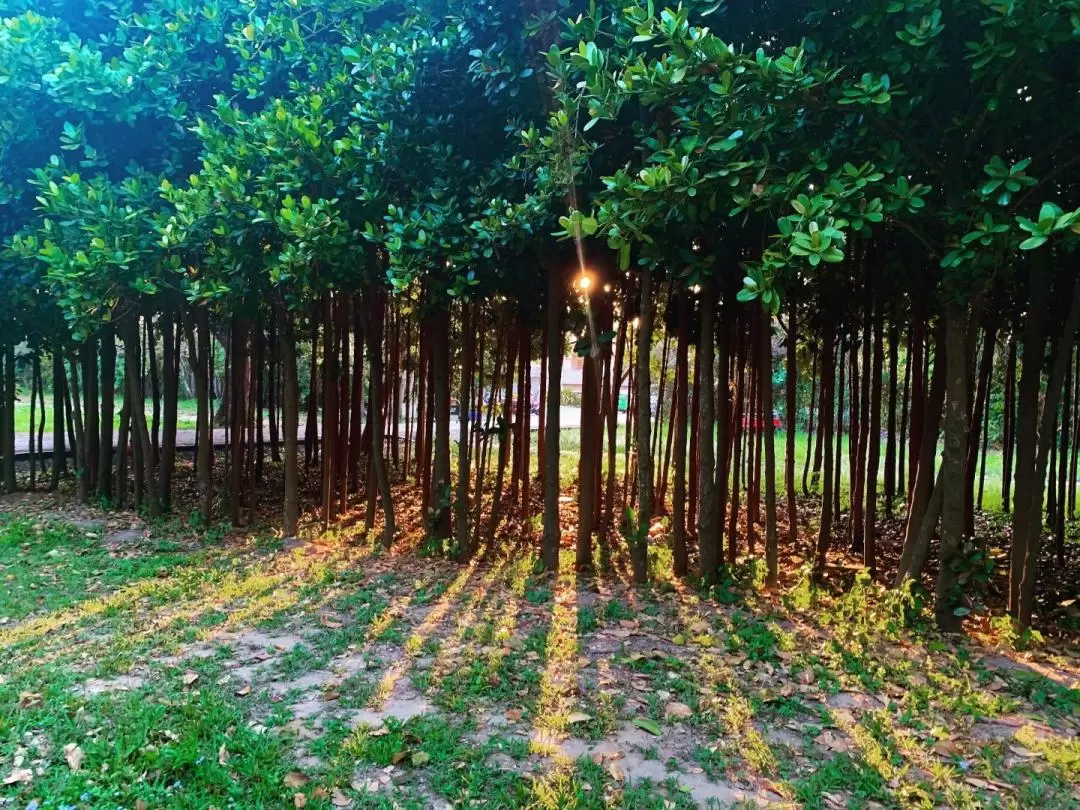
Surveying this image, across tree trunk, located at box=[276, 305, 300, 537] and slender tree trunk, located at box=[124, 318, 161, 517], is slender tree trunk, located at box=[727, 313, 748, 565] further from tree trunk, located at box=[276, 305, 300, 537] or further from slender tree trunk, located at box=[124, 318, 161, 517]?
slender tree trunk, located at box=[124, 318, 161, 517]

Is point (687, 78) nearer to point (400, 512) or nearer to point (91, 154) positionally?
point (91, 154)

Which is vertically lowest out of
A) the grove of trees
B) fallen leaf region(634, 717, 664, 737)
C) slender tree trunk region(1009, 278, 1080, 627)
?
fallen leaf region(634, 717, 664, 737)

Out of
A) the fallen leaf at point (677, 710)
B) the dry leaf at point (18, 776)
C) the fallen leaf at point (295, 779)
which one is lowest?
the fallen leaf at point (677, 710)

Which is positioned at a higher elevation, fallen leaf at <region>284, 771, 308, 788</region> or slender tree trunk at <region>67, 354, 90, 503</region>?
slender tree trunk at <region>67, 354, 90, 503</region>

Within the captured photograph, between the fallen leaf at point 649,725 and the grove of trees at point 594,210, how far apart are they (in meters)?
1.71

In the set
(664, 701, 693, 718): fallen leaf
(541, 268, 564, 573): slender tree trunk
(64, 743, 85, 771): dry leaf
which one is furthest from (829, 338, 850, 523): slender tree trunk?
(64, 743, 85, 771): dry leaf

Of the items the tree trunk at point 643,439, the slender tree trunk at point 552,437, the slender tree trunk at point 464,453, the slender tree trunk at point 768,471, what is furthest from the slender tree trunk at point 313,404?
the slender tree trunk at point 768,471

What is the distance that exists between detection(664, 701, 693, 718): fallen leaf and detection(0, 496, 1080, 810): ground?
31mm

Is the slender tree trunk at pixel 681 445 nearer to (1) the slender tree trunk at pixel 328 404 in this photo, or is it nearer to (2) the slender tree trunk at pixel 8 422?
(1) the slender tree trunk at pixel 328 404

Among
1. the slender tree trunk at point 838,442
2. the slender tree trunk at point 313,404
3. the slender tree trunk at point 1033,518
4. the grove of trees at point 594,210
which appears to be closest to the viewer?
the grove of trees at point 594,210

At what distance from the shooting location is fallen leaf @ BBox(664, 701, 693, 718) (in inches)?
102

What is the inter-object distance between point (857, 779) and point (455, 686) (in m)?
1.55

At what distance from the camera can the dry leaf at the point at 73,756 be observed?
214cm

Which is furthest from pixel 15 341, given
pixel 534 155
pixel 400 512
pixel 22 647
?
pixel 534 155
